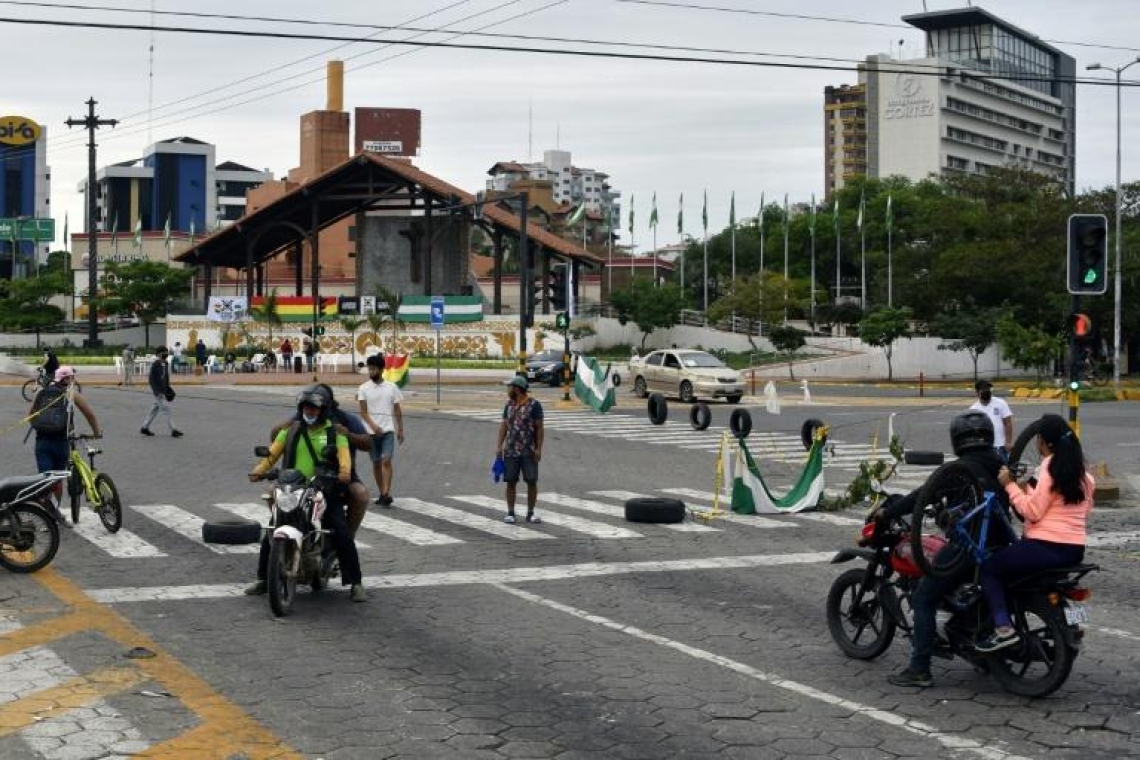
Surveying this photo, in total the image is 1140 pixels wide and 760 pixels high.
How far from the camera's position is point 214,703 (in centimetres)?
831

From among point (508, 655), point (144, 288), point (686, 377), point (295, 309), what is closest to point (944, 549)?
point (508, 655)

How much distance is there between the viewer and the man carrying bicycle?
1523 cm

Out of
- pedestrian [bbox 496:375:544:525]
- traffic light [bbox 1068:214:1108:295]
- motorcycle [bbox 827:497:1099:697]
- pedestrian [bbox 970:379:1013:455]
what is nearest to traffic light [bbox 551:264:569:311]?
pedestrian [bbox 970:379:1013:455]

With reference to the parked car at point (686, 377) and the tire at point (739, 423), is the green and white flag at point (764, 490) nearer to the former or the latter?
the tire at point (739, 423)

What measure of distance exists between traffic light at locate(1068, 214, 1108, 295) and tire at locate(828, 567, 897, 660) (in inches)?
357

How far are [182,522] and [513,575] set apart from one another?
5119 mm

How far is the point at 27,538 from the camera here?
12.6m

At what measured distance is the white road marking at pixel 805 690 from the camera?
296 inches

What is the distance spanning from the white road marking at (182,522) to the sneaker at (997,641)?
25.7 ft

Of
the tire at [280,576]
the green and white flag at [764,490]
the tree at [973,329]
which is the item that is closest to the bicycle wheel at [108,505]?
the tire at [280,576]

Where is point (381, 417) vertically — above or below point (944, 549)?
above

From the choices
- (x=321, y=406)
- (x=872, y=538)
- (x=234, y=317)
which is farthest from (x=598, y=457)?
(x=234, y=317)

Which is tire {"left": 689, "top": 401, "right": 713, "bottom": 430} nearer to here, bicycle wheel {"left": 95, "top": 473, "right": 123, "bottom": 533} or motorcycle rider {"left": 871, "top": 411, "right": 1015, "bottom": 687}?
bicycle wheel {"left": 95, "top": 473, "right": 123, "bottom": 533}

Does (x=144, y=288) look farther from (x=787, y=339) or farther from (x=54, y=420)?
(x=54, y=420)
